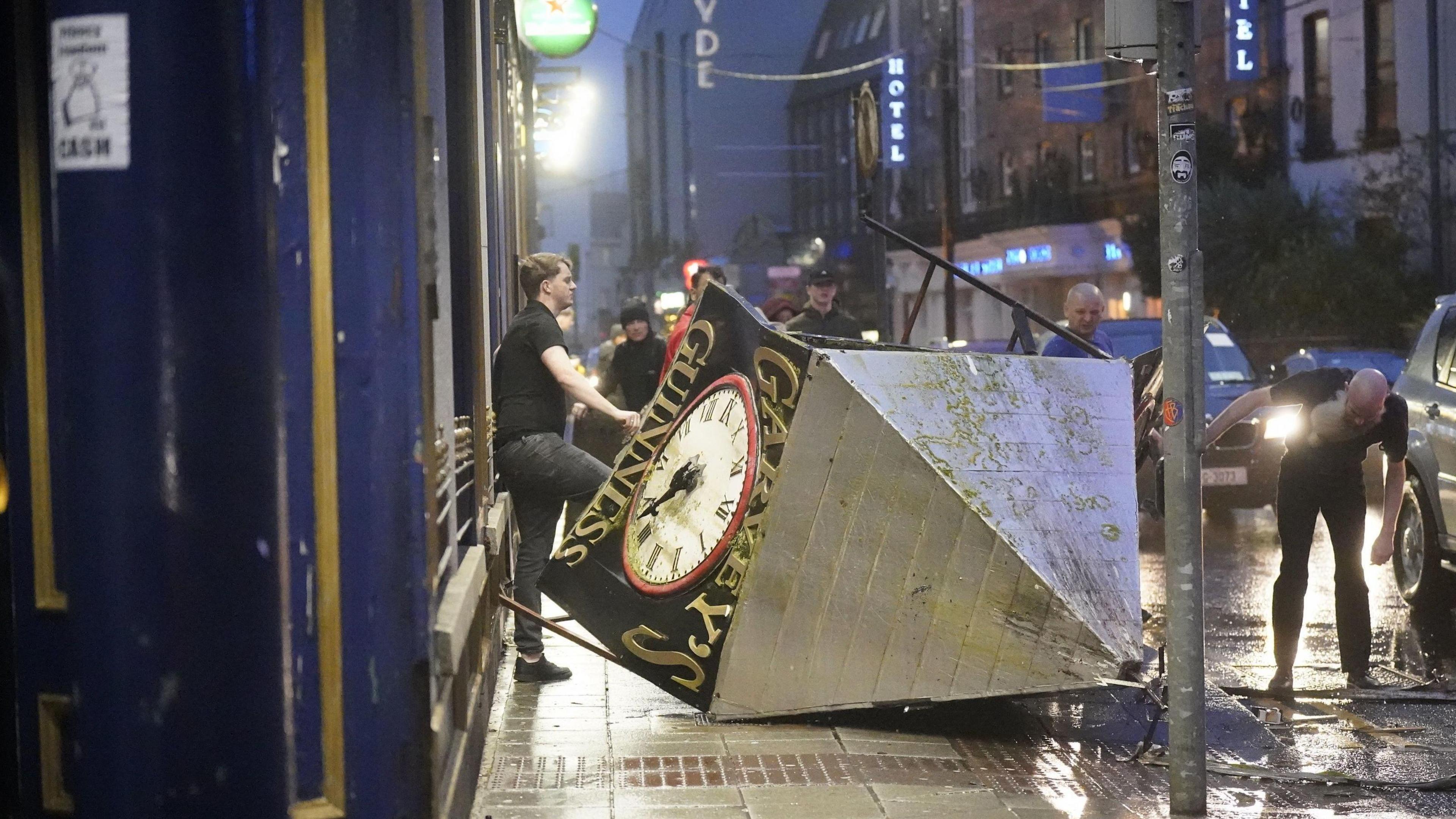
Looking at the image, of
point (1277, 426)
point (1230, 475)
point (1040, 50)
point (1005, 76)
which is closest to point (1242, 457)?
point (1230, 475)

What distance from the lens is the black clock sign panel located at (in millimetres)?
6449

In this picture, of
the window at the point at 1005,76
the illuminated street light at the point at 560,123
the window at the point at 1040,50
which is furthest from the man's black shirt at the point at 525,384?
the window at the point at 1005,76

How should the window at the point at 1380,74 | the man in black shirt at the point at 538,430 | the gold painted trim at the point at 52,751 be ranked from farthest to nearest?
1. the window at the point at 1380,74
2. the man in black shirt at the point at 538,430
3. the gold painted trim at the point at 52,751

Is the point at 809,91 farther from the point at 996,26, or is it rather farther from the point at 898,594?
the point at 898,594

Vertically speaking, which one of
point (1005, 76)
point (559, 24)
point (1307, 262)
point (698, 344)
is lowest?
point (698, 344)

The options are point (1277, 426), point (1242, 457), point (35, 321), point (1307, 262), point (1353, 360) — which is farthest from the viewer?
point (1307, 262)

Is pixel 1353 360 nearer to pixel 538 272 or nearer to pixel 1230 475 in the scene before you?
pixel 1230 475

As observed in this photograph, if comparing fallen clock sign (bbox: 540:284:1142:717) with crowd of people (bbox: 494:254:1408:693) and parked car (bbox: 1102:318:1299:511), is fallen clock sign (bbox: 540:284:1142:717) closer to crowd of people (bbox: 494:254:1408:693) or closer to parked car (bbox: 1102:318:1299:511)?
crowd of people (bbox: 494:254:1408:693)

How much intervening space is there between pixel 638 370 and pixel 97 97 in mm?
8585

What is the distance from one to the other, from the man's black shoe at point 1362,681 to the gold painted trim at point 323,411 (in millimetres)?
5532

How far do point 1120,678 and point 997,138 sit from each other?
44616 mm

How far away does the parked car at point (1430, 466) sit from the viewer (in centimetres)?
995

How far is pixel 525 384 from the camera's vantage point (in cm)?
766

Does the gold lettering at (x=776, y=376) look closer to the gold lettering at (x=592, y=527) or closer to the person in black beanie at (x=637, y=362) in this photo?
the gold lettering at (x=592, y=527)
